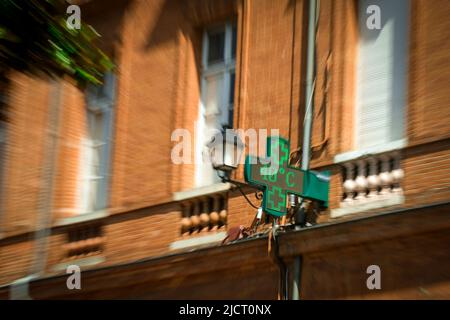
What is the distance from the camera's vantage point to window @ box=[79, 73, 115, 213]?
14516mm

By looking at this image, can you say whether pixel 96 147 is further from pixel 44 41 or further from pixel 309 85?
pixel 44 41

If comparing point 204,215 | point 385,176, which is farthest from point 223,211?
point 385,176

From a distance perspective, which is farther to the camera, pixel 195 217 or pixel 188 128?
pixel 188 128

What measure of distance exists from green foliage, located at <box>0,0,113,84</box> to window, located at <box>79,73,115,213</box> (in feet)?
17.4

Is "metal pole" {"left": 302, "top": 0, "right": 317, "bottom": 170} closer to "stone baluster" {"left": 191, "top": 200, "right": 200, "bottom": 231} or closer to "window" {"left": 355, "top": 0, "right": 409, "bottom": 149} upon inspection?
"window" {"left": 355, "top": 0, "right": 409, "bottom": 149}

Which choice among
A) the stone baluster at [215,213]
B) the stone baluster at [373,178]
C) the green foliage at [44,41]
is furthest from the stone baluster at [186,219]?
the green foliage at [44,41]

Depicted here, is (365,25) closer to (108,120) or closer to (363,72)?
(363,72)

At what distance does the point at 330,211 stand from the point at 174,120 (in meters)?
3.01

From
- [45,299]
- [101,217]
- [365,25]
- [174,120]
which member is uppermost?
[365,25]

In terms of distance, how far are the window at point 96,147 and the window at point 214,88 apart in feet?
5.34

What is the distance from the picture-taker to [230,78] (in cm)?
1324

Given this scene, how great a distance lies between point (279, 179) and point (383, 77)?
1669 millimetres

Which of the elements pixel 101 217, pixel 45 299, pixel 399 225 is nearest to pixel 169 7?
pixel 101 217

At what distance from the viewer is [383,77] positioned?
11320mm
